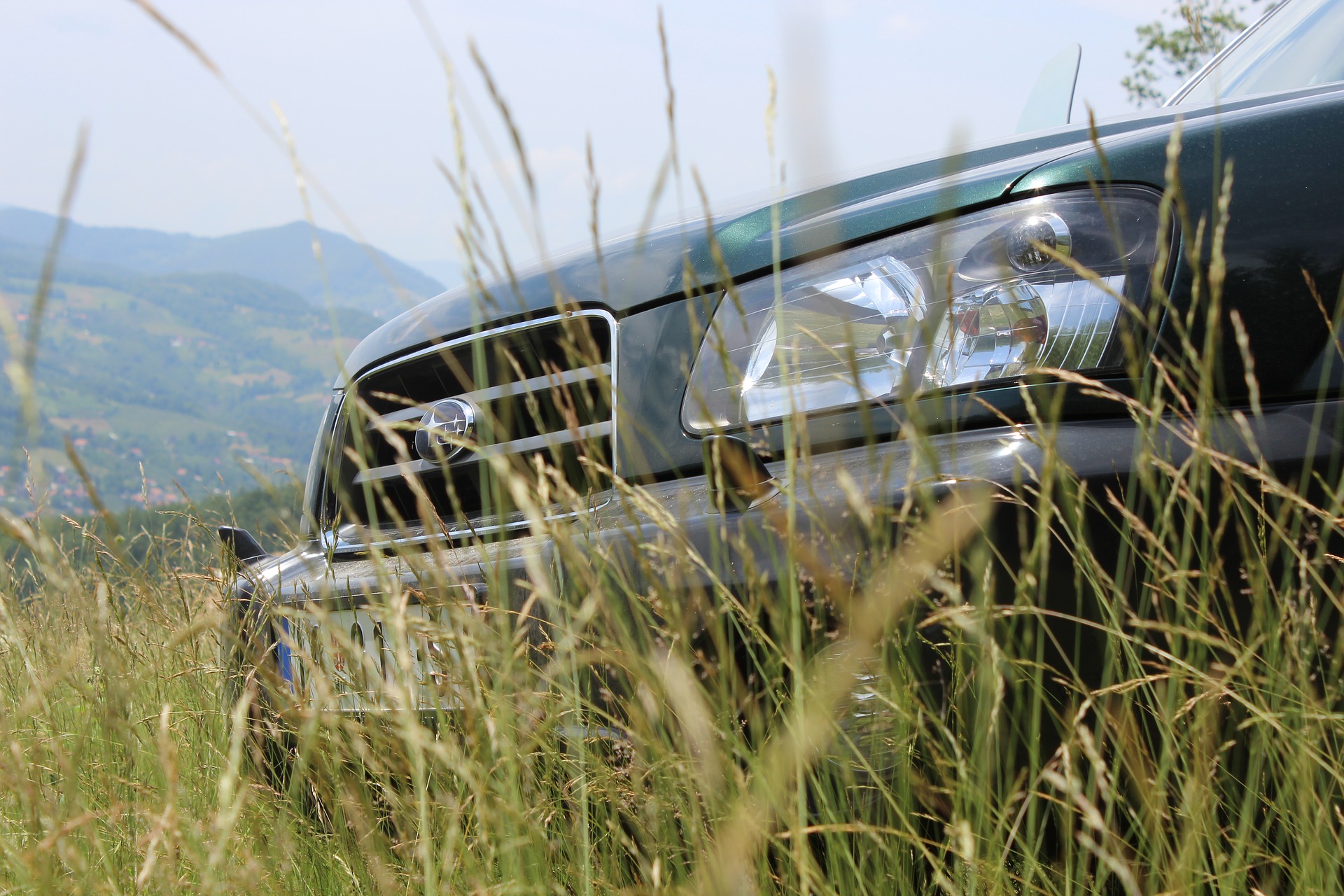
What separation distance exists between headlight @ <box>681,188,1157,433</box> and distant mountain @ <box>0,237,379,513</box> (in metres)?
65.7

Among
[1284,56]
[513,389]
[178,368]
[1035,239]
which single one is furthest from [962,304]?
[178,368]

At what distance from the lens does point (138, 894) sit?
3.15 feet

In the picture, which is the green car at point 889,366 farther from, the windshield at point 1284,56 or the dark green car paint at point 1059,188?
the windshield at point 1284,56

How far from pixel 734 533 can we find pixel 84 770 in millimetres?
1217

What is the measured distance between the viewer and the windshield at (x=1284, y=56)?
2.18 m

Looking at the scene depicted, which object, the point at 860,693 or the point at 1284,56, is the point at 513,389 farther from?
the point at 1284,56

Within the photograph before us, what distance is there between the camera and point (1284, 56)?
2400 mm

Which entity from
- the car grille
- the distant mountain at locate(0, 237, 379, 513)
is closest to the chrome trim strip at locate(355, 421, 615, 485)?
the car grille

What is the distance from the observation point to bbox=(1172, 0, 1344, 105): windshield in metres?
2.18

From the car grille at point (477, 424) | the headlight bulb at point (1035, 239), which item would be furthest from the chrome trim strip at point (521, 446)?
the headlight bulb at point (1035, 239)

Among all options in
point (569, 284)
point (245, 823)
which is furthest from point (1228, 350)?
point (245, 823)

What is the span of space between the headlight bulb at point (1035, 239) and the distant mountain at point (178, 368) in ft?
216

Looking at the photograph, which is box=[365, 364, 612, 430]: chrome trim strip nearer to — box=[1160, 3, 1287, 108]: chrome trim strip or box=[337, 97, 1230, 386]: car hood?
box=[337, 97, 1230, 386]: car hood

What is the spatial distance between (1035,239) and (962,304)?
13 cm
